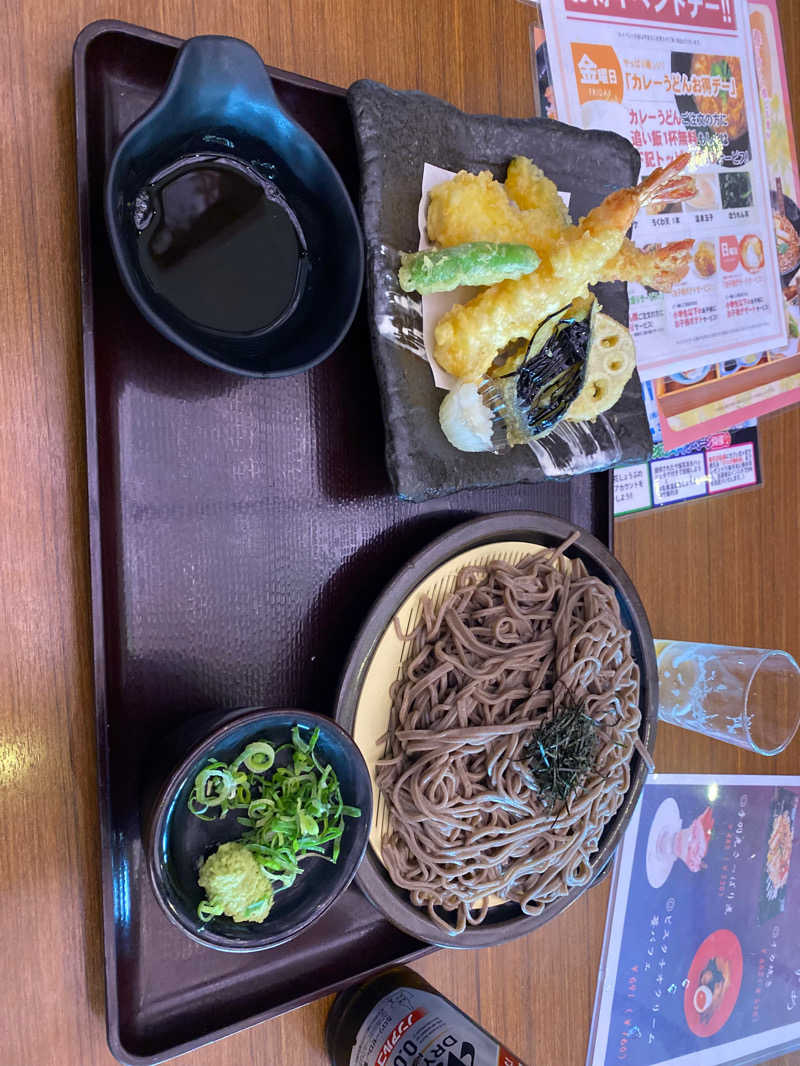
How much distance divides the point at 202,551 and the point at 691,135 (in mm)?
1328

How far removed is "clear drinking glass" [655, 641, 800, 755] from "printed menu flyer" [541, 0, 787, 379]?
59cm

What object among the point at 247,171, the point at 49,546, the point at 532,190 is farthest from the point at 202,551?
the point at 532,190

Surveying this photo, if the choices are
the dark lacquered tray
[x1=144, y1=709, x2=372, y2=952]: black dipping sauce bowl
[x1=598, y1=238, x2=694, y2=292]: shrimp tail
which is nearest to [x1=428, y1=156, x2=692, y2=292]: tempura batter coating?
[x1=598, y1=238, x2=694, y2=292]: shrimp tail

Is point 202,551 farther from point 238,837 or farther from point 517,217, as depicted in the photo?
point 517,217

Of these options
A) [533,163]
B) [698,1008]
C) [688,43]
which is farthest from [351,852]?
[688,43]

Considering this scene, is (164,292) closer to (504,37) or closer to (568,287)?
(568,287)

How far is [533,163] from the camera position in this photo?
1284mm

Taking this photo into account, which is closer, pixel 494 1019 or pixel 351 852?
pixel 351 852

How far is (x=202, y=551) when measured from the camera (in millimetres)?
1066

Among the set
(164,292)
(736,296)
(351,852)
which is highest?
(736,296)

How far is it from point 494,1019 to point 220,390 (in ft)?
3.94

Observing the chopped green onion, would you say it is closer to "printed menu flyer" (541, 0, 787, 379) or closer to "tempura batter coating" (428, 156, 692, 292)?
"tempura batter coating" (428, 156, 692, 292)

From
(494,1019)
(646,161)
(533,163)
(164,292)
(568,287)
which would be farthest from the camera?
(646,161)

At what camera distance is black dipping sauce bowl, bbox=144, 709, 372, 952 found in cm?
88
